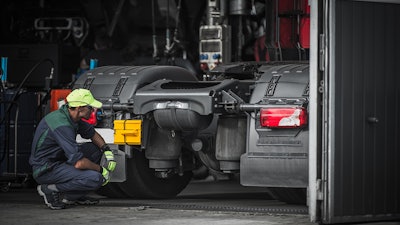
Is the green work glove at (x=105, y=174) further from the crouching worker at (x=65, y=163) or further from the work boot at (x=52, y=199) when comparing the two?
the work boot at (x=52, y=199)

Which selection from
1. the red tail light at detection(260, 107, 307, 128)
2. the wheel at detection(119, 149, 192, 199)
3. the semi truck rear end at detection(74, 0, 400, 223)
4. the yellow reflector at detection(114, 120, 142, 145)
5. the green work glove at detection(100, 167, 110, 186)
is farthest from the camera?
the wheel at detection(119, 149, 192, 199)

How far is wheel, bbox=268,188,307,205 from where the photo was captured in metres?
11.6

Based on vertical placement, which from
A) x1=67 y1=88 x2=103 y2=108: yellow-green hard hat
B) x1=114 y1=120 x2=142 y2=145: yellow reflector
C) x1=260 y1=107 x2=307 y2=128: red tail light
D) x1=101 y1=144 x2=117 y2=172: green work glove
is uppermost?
x1=67 y1=88 x2=103 y2=108: yellow-green hard hat

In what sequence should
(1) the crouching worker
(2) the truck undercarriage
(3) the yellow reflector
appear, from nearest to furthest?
(2) the truck undercarriage < (1) the crouching worker < (3) the yellow reflector

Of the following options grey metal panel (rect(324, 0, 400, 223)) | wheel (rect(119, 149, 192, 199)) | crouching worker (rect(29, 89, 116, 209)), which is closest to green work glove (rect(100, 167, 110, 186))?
crouching worker (rect(29, 89, 116, 209))

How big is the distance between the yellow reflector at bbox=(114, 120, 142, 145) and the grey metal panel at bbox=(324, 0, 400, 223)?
2715mm

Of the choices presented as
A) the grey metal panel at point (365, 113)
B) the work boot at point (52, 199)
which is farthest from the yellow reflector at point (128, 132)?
the grey metal panel at point (365, 113)

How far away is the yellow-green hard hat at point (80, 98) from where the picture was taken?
1130 cm

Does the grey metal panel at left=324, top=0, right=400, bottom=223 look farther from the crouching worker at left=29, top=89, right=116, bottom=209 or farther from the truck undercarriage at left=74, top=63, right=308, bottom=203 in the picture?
the crouching worker at left=29, top=89, right=116, bottom=209

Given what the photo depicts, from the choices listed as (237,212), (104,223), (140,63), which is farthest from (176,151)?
(140,63)

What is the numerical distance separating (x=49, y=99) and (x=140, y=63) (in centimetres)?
447

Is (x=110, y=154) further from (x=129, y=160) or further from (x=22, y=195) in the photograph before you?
(x=22, y=195)

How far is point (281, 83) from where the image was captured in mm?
10984

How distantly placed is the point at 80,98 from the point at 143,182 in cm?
148
